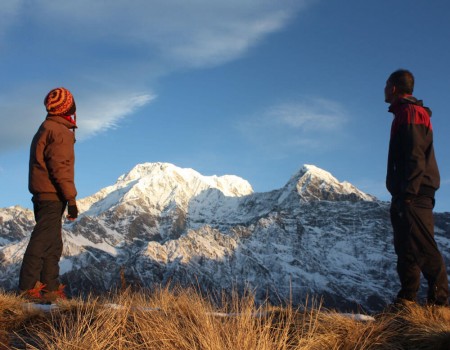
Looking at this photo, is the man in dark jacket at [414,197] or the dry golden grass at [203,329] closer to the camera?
the dry golden grass at [203,329]

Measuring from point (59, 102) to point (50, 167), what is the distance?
125cm

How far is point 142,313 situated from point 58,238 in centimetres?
408

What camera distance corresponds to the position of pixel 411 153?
277 inches

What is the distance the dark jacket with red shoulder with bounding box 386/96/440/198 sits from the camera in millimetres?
6941

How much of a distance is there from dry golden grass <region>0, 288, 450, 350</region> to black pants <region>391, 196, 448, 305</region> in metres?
0.62

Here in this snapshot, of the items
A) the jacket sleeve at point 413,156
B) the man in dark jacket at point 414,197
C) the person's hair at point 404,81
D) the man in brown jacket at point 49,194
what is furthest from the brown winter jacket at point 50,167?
the person's hair at point 404,81

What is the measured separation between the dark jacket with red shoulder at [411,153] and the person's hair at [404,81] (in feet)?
0.85

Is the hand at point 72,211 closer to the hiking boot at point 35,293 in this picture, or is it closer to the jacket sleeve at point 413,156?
the hiking boot at point 35,293

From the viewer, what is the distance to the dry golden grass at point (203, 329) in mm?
4051

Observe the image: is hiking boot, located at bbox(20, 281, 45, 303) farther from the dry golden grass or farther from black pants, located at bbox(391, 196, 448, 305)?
black pants, located at bbox(391, 196, 448, 305)

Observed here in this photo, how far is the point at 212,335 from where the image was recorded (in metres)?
3.99

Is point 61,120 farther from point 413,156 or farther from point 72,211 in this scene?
point 413,156

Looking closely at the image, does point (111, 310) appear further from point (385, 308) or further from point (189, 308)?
point (385, 308)

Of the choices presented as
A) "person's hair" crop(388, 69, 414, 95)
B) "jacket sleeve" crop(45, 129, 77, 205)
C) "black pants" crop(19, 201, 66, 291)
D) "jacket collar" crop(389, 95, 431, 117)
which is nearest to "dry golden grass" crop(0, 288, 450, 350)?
"black pants" crop(19, 201, 66, 291)
